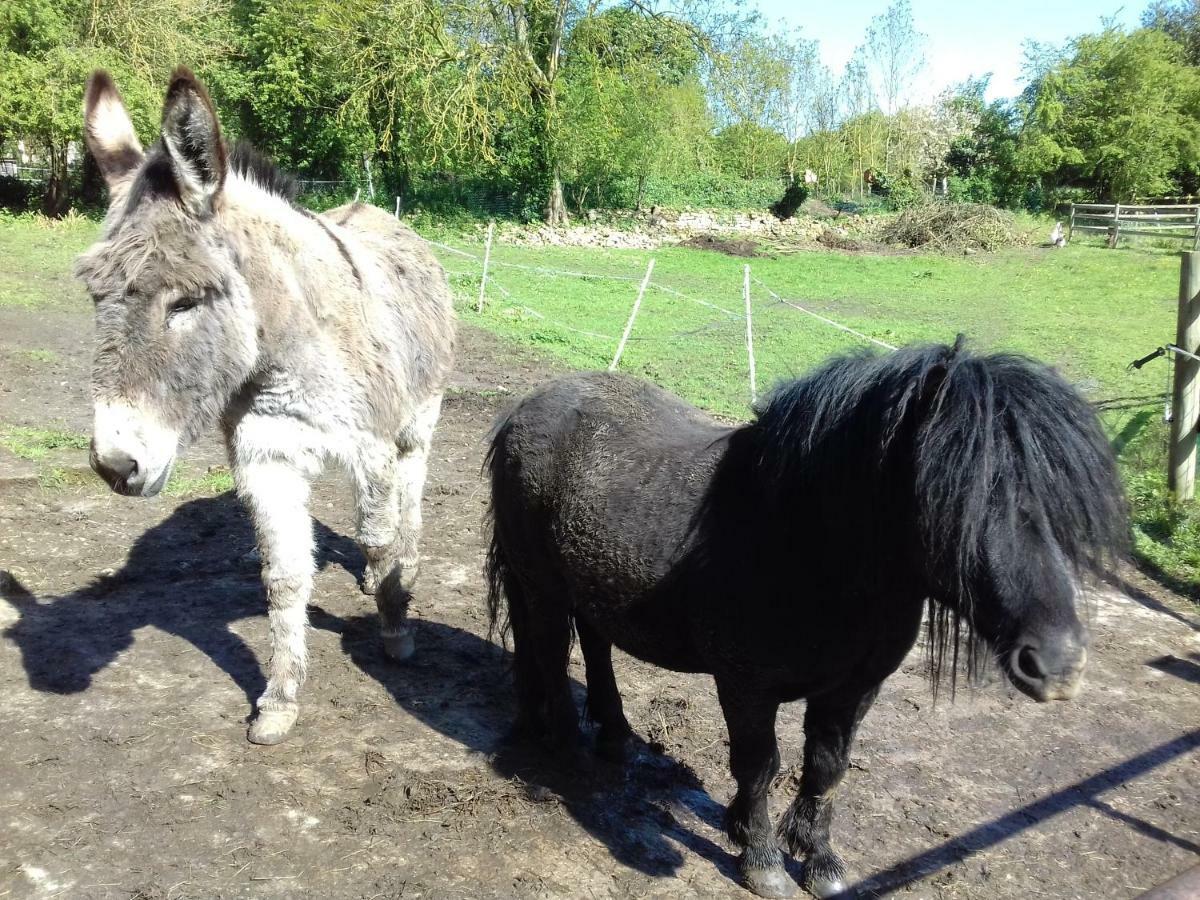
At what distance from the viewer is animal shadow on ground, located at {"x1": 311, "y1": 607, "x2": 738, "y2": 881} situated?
127 inches

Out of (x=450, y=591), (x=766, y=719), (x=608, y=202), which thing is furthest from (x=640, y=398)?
(x=608, y=202)

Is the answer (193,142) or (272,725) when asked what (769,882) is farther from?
(193,142)

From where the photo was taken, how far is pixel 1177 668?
4.62m

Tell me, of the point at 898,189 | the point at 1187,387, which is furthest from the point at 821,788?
the point at 898,189

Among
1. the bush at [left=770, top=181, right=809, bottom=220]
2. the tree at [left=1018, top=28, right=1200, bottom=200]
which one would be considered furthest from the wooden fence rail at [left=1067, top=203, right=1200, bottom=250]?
the bush at [left=770, top=181, right=809, bottom=220]

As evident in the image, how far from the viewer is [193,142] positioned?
3.10 m

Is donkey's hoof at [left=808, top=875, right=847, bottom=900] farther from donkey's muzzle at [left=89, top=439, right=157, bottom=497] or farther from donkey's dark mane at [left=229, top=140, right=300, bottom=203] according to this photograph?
donkey's dark mane at [left=229, top=140, right=300, bottom=203]

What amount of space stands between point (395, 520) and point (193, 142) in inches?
80.4

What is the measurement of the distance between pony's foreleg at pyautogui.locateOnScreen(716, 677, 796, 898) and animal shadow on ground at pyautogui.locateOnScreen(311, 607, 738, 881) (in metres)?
0.15

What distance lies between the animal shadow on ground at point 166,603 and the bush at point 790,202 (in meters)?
33.7

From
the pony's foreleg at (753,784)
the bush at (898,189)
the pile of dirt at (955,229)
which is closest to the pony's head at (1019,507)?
the pony's foreleg at (753,784)

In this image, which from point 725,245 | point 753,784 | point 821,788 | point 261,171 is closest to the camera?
point 753,784

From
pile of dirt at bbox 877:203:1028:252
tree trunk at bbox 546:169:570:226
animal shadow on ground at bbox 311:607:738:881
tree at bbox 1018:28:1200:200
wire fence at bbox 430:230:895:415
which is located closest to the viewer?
animal shadow on ground at bbox 311:607:738:881

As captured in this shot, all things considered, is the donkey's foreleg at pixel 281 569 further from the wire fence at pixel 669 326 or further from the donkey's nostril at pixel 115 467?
the wire fence at pixel 669 326
